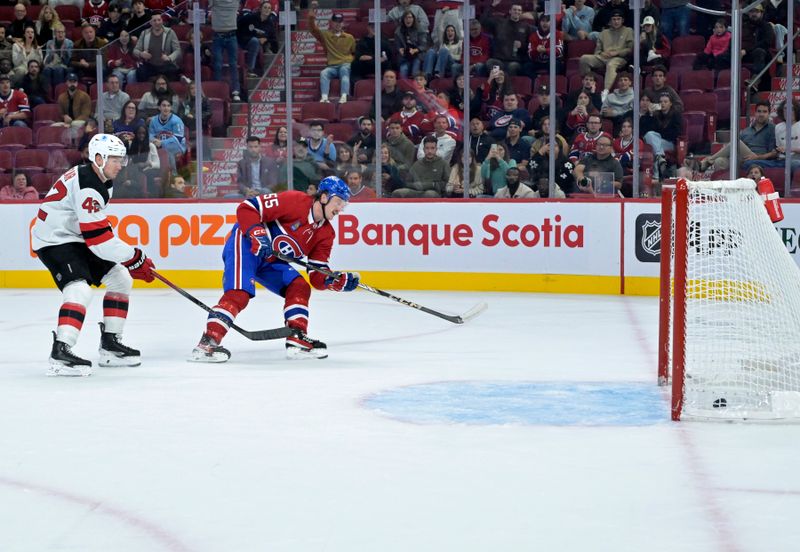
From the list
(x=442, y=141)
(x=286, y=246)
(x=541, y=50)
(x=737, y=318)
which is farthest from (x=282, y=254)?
(x=541, y=50)

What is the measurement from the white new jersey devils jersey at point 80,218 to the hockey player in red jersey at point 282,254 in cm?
58

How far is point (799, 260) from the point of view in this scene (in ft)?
27.5

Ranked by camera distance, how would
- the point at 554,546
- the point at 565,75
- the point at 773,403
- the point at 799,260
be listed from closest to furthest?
the point at 554,546 → the point at 773,403 → the point at 799,260 → the point at 565,75

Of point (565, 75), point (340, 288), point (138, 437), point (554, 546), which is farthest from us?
point (565, 75)

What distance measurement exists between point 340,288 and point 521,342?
120 cm

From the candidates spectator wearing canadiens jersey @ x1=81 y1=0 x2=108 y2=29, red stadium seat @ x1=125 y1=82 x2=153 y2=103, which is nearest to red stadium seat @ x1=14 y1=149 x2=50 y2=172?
red stadium seat @ x1=125 y1=82 x2=153 y2=103

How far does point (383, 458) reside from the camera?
3.63m

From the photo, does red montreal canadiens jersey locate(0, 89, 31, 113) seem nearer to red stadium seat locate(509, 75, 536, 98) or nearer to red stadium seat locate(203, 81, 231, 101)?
red stadium seat locate(203, 81, 231, 101)

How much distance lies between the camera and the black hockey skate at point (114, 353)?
5.55 m

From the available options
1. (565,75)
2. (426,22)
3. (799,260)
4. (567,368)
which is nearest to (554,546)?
(567,368)

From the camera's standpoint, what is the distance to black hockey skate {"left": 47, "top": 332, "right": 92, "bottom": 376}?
17.2 ft

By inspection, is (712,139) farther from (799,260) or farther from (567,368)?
(567,368)

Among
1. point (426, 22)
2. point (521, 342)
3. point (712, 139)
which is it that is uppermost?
point (426, 22)

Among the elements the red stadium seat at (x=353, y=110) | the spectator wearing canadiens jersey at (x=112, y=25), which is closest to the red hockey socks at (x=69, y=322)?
the red stadium seat at (x=353, y=110)
